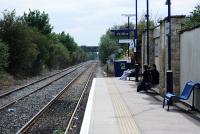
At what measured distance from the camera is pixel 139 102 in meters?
21.3

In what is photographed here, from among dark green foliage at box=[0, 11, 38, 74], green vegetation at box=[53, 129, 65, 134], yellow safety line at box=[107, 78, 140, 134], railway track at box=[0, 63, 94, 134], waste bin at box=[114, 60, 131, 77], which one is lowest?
railway track at box=[0, 63, 94, 134]

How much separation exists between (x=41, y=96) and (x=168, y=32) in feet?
33.8

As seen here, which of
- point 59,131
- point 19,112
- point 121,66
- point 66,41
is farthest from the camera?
point 66,41

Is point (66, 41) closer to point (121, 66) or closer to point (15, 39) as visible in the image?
point (15, 39)

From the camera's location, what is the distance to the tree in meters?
78.8

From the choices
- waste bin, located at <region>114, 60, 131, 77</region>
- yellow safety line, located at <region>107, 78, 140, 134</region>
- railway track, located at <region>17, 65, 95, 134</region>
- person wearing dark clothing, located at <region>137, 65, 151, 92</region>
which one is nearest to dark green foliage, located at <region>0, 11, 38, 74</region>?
waste bin, located at <region>114, 60, 131, 77</region>

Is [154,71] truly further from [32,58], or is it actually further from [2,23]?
[32,58]

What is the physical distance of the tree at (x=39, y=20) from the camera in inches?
3103

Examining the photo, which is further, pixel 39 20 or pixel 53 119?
pixel 39 20

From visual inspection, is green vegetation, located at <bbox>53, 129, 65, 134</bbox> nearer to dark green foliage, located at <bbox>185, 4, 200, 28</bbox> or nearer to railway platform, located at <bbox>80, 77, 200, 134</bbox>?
railway platform, located at <bbox>80, 77, 200, 134</bbox>

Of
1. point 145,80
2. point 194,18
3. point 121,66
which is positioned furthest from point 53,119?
point 121,66

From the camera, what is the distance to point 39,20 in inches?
3110

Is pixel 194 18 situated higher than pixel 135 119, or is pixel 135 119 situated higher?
pixel 194 18

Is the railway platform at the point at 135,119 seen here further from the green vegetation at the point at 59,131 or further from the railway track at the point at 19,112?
the railway track at the point at 19,112
